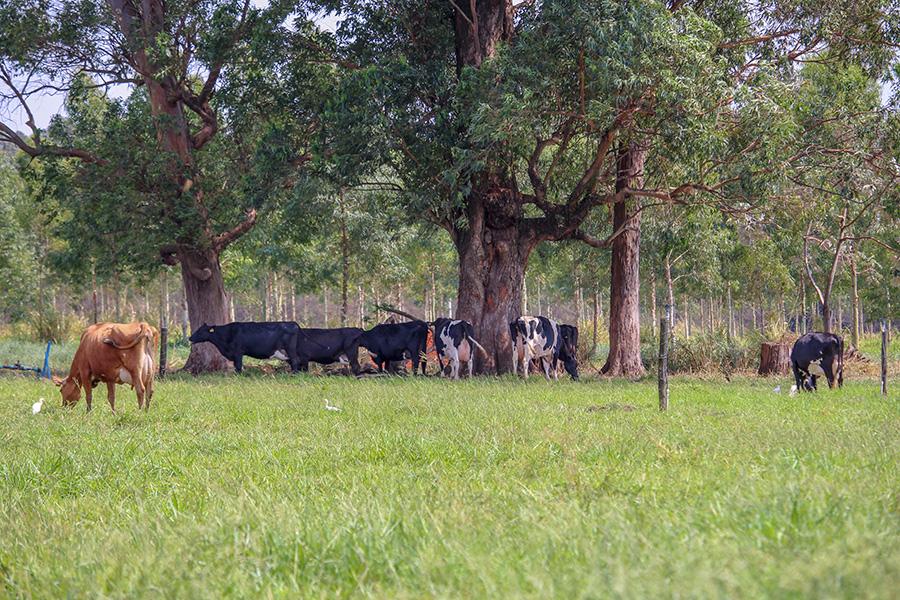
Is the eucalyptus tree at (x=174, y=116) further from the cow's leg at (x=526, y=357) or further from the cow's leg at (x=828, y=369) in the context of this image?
the cow's leg at (x=828, y=369)

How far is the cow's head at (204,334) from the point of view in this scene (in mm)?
24750

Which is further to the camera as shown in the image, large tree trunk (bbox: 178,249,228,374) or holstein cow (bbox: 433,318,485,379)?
large tree trunk (bbox: 178,249,228,374)

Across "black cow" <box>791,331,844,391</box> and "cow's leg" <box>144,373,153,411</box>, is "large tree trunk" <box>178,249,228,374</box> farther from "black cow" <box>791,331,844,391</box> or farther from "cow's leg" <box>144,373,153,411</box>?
"black cow" <box>791,331,844,391</box>

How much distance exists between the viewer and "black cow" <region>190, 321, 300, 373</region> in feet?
82.6

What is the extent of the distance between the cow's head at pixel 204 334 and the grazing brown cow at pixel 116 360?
11.6 m

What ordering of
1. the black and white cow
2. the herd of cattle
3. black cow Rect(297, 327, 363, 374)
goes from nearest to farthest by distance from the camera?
the herd of cattle → the black and white cow → black cow Rect(297, 327, 363, 374)

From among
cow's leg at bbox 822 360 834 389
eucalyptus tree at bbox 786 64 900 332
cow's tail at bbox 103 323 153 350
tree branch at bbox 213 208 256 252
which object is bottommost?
cow's leg at bbox 822 360 834 389

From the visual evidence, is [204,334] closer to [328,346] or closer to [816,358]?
[328,346]

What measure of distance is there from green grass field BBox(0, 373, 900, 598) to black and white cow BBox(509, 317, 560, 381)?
11409mm

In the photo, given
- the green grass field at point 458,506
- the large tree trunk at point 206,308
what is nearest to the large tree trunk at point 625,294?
the large tree trunk at point 206,308

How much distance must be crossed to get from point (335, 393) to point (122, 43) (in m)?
12.7

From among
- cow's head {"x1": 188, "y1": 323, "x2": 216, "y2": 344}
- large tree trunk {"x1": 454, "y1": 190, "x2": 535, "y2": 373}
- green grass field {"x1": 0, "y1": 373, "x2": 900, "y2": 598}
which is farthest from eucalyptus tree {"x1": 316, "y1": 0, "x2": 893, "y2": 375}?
green grass field {"x1": 0, "y1": 373, "x2": 900, "y2": 598}

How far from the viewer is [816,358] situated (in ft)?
59.2

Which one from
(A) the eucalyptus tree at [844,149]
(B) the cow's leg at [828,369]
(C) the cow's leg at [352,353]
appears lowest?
(B) the cow's leg at [828,369]
